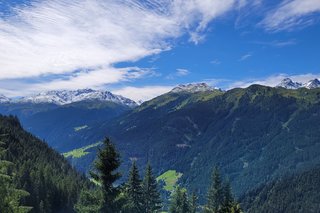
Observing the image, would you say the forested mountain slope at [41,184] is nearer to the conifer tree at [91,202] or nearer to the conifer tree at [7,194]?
the conifer tree at [91,202]

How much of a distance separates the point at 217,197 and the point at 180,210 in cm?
878

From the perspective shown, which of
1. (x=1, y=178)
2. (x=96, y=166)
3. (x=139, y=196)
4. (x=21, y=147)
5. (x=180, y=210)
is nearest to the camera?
(x=1, y=178)

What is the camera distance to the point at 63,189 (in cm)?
12400

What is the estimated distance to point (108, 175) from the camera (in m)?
32.3

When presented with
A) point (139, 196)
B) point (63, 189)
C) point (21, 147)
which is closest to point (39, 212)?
point (63, 189)

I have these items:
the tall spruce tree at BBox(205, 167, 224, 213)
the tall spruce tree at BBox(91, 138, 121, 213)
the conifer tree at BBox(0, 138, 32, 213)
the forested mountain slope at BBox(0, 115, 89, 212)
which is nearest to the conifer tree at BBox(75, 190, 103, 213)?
the tall spruce tree at BBox(91, 138, 121, 213)

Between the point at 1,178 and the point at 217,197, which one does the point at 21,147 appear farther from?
the point at 1,178

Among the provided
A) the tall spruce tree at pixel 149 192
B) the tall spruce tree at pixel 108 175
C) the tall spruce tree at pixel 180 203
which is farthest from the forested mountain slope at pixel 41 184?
the tall spruce tree at pixel 108 175

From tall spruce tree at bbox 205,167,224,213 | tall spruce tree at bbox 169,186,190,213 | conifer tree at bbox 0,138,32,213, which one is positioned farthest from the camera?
tall spruce tree at bbox 205,167,224,213

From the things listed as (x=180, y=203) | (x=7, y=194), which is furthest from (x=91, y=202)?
(x=180, y=203)

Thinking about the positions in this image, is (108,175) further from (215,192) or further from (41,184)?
(41,184)

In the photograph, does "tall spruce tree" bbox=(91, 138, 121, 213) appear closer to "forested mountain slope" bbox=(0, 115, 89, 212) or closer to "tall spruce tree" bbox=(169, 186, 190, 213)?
"tall spruce tree" bbox=(169, 186, 190, 213)

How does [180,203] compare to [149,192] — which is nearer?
[149,192]

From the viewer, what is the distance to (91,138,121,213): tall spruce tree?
106 ft
